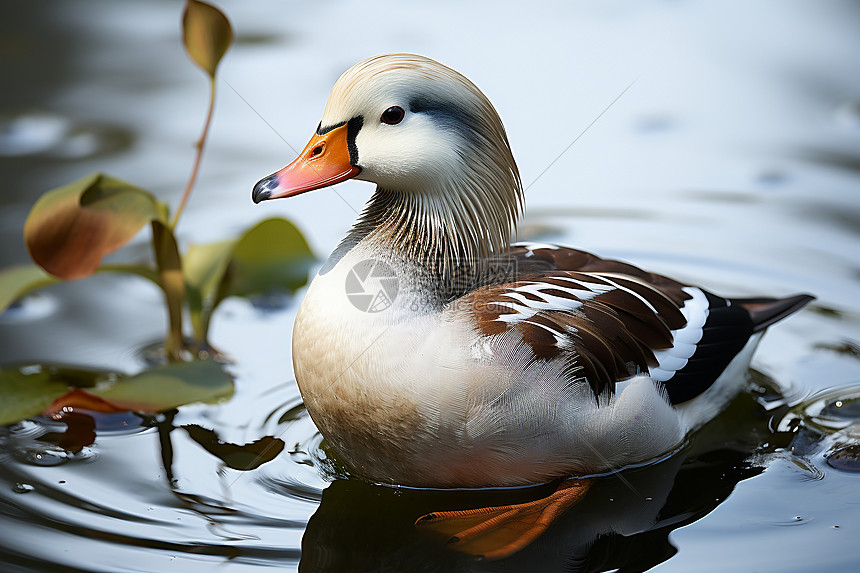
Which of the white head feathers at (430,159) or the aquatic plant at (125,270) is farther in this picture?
the aquatic plant at (125,270)

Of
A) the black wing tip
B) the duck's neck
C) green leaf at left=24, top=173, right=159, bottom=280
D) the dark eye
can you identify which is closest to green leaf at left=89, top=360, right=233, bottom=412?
green leaf at left=24, top=173, right=159, bottom=280

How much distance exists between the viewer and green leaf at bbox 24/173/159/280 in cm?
428

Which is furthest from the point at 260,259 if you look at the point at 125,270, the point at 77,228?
the point at 77,228

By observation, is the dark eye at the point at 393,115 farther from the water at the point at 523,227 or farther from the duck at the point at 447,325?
the water at the point at 523,227

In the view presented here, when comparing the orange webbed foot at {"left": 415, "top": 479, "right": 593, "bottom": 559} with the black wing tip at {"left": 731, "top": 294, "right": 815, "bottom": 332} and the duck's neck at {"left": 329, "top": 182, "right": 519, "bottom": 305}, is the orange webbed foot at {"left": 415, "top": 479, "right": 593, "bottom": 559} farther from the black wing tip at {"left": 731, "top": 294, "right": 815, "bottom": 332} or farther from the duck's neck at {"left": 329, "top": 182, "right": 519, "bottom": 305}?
the black wing tip at {"left": 731, "top": 294, "right": 815, "bottom": 332}

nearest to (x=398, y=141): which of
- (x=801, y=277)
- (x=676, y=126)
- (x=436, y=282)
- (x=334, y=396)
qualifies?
(x=436, y=282)

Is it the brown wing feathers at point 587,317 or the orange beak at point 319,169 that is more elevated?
the orange beak at point 319,169

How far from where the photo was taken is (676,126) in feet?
22.5

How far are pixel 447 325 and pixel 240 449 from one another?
112cm

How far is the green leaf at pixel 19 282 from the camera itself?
4574mm

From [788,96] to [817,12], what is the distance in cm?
144

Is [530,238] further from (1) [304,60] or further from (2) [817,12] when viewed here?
(2) [817,12]

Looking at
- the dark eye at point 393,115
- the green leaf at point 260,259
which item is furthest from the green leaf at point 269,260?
the dark eye at point 393,115

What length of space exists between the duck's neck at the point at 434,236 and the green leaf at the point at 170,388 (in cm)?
99
